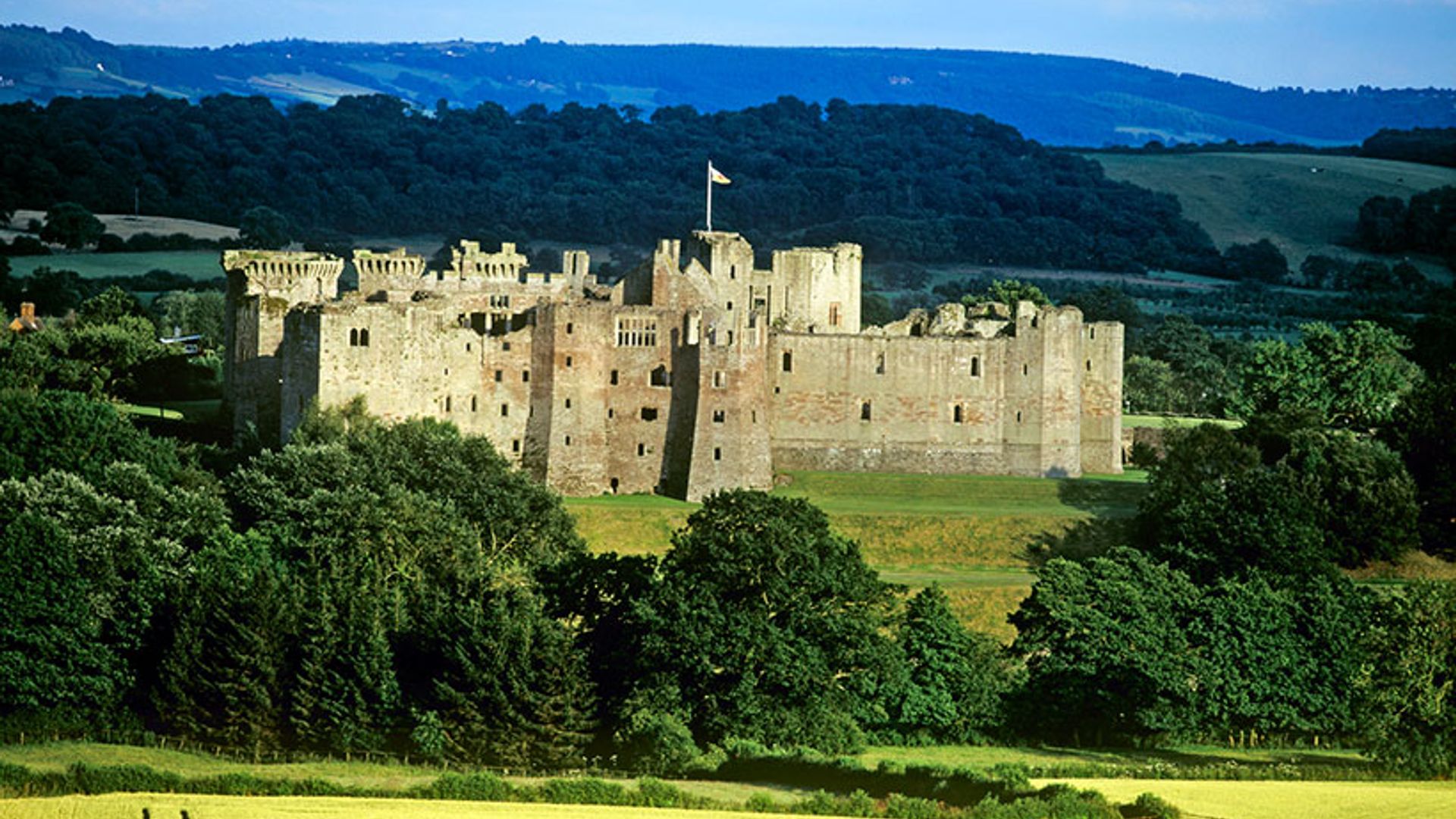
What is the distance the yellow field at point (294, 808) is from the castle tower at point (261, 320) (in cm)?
2903

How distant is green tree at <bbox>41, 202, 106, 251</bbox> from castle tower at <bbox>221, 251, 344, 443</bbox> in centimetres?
8079

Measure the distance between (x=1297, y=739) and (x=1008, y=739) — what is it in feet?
24.9

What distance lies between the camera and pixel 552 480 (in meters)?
89.6

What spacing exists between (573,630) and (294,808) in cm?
1284

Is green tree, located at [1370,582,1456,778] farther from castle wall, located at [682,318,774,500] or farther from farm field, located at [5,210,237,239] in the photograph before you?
farm field, located at [5,210,237,239]

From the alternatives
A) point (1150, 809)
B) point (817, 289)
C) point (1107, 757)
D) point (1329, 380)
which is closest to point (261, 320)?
point (817, 289)

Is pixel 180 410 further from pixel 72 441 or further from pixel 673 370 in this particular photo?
pixel 673 370

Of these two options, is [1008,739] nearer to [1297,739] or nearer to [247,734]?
[1297,739]

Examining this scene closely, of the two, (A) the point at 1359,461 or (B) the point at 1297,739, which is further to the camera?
(A) the point at 1359,461

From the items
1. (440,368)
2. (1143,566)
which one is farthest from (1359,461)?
(440,368)

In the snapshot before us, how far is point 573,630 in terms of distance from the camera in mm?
68125

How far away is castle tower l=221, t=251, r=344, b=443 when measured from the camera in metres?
88.2

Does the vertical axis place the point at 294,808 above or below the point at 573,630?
below

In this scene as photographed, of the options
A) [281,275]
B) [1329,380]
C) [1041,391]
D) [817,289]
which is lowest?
[1041,391]
